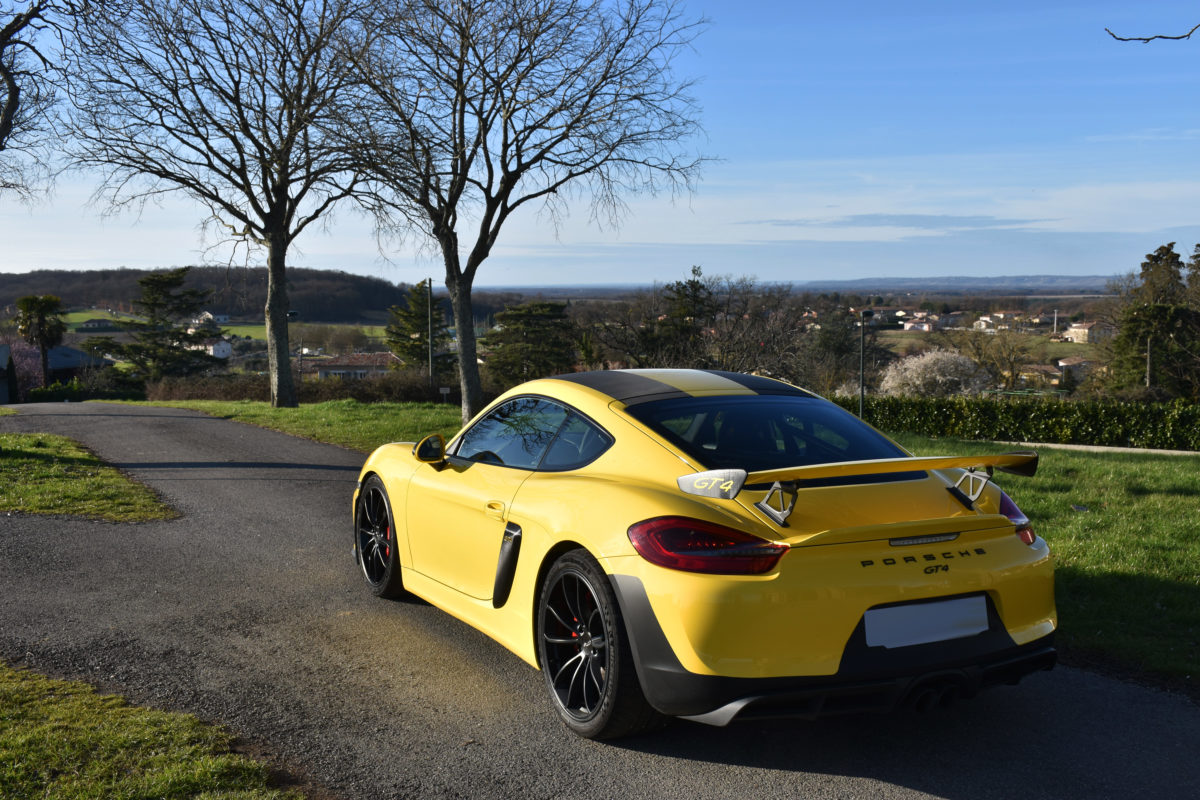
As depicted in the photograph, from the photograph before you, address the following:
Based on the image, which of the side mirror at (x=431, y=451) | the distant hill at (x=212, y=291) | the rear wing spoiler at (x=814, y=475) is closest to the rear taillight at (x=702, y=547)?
the rear wing spoiler at (x=814, y=475)

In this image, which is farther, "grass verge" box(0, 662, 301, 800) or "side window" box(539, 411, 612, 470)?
"side window" box(539, 411, 612, 470)

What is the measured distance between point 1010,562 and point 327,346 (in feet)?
312

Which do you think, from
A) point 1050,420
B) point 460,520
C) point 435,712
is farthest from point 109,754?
point 1050,420

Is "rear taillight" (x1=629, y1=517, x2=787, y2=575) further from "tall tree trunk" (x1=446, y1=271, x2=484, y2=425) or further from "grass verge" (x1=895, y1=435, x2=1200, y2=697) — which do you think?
"tall tree trunk" (x1=446, y1=271, x2=484, y2=425)

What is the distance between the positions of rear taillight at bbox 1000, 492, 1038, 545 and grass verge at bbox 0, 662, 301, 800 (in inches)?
112

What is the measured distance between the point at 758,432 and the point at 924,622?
3.92 ft

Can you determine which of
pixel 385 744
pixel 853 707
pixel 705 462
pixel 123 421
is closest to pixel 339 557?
pixel 385 744

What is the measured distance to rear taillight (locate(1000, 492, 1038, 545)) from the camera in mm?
3641

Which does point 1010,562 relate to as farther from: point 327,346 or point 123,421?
point 327,346

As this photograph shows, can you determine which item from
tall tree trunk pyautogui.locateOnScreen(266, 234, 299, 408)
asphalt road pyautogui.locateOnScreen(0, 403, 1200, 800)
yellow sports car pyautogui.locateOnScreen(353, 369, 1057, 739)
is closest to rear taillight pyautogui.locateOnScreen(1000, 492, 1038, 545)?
yellow sports car pyautogui.locateOnScreen(353, 369, 1057, 739)

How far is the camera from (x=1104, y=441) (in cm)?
2564

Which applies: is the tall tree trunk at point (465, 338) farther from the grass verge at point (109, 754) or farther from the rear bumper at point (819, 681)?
the rear bumper at point (819, 681)

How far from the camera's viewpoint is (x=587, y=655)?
3.62 m

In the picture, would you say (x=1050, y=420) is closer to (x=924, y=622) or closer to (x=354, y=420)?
(x=354, y=420)
